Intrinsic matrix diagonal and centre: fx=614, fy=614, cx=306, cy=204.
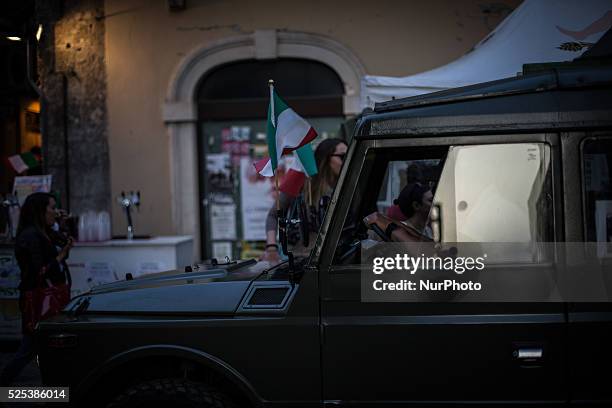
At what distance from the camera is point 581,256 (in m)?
2.45

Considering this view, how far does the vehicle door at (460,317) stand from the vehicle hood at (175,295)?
18.1 inches

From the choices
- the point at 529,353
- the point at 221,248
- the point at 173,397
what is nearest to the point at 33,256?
the point at 173,397

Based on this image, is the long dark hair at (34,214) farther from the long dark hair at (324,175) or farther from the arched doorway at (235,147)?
the arched doorway at (235,147)

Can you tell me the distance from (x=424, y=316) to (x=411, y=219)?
477mm

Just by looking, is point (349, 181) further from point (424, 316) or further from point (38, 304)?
point (38, 304)

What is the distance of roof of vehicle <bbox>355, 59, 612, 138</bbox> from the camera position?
8.14ft

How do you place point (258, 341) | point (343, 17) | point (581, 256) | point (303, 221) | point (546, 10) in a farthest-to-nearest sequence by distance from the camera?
1. point (343, 17)
2. point (546, 10)
3. point (303, 221)
4. point (258, 341)
5. point (581, 256)

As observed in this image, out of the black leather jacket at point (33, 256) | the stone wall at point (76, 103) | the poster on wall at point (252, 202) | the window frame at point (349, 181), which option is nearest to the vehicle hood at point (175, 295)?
the window frame at point (349, 181)

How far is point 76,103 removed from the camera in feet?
29.9

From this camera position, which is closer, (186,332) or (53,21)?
(186,332)

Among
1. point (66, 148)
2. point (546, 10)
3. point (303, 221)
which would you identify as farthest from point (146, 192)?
point (303, 221)

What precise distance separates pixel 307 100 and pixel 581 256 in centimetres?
673

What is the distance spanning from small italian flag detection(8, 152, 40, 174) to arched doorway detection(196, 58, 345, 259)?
232cm

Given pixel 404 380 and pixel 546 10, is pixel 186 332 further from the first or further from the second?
pixel 546 10
